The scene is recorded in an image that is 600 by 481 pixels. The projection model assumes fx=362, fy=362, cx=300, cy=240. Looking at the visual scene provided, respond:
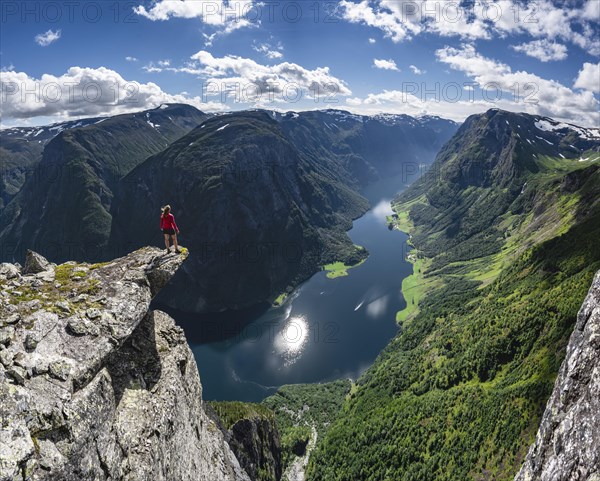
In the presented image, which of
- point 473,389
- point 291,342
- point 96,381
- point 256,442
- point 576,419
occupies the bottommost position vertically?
point 291,342

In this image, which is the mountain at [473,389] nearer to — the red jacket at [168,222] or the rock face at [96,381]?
the rock face at [96,381]

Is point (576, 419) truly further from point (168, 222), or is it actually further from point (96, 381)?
point (168, 222)

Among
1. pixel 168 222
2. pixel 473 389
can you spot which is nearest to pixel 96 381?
pixel 168 222

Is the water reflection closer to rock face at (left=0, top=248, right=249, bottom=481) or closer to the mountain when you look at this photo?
the mountain

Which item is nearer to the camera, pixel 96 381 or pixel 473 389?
pixel 96 381

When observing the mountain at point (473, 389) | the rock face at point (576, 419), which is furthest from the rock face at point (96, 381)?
the mountain at point (473, 389)

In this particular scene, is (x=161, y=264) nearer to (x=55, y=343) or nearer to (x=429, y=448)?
(x=55, y=343)

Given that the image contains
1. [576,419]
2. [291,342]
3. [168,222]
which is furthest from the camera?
[291,342]
